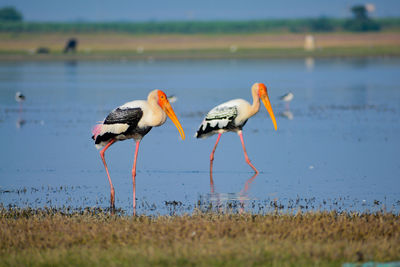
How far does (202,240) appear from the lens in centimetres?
670

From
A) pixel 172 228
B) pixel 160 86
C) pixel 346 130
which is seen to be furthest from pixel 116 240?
pixel 160 86

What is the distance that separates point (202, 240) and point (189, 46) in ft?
261

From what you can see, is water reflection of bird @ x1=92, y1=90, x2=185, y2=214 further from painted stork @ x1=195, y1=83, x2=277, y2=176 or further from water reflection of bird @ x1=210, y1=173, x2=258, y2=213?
painted stork @ x1=195, y1=83, x2=277, y2=176

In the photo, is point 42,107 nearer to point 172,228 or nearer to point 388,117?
point 388,117

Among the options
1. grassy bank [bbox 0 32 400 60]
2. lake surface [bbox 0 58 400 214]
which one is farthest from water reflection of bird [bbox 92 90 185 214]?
grassy bank [bbox 0 32 400 60]

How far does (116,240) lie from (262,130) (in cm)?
1056

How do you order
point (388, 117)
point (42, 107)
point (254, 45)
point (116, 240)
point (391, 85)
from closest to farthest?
point (116, 240)
point (388, 117)
point (42, 107)
point (391, 85)
point (254, 45)

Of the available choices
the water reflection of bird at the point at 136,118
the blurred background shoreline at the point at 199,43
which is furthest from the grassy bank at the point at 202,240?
the blurred background shoreline at the point at 199,43

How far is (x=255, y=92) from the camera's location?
12.4 meters

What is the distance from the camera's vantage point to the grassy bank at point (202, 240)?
20.1 ft

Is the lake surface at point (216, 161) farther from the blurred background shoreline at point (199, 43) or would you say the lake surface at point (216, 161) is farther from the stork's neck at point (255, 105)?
the blurred background shoreline at point (199, 43)

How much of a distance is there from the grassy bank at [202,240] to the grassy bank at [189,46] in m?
59.7

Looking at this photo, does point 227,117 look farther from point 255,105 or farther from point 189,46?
point 189,46

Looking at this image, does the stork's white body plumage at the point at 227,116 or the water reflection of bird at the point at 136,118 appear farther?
the stork's white body plumage at the point at 227,116
